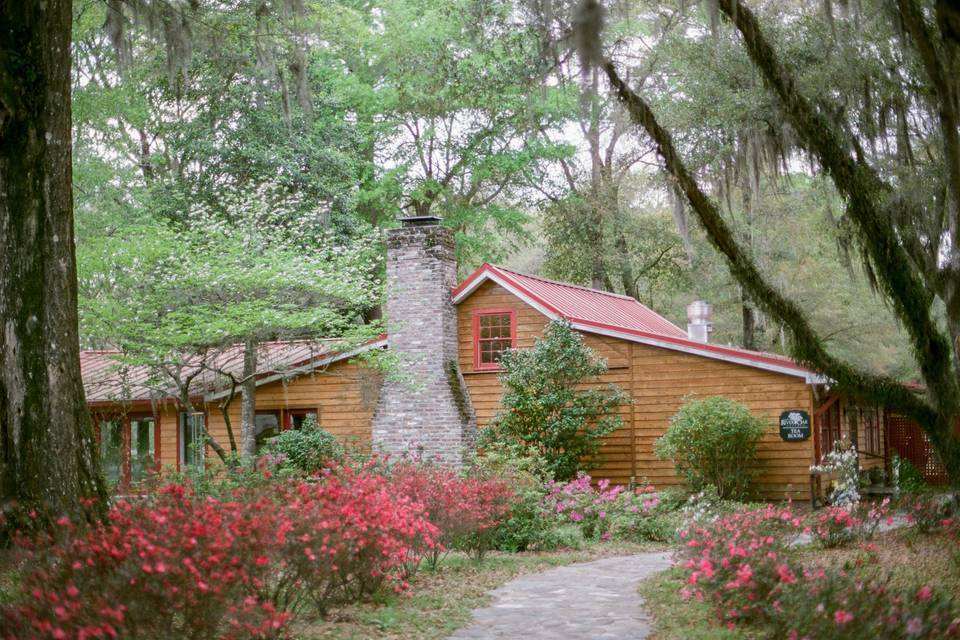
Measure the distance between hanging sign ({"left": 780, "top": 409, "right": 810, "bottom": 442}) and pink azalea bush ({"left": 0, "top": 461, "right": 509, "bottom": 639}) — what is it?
11.7 meters

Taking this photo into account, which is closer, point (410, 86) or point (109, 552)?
point (109, 552)

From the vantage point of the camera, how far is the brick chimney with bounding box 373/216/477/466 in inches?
772

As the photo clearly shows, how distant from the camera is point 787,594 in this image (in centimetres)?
562

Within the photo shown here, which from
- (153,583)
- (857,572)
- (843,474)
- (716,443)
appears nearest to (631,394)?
(716,443)

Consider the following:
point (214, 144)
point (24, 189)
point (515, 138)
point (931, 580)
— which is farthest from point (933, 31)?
point (515, 138)

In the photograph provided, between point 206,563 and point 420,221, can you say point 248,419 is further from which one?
point 206,563

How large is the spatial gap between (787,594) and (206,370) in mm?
18068

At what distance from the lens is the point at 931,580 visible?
761 centimetres

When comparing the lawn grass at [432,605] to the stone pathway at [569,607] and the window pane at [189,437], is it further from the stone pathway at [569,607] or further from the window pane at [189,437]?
the window pane at [189,437]

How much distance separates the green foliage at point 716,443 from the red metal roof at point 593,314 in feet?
3.09

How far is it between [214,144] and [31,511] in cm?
1943

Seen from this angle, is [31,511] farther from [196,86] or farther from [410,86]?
[410,86]

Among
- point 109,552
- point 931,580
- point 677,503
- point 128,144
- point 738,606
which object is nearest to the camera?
point 109,552

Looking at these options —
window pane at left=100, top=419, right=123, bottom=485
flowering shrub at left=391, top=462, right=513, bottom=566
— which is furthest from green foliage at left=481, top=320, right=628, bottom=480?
window pane at left=100, top=419, right=123, bottom=485
